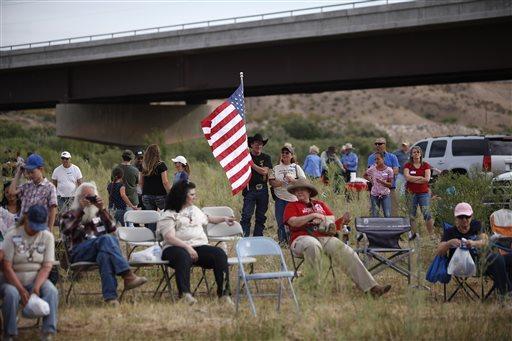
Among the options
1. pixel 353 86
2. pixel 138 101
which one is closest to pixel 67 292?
pixel 353 86

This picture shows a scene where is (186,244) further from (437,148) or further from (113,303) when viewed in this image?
(437,148)

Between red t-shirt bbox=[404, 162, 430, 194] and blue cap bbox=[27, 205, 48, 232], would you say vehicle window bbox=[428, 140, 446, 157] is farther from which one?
blue cap bbox=[27, 205, 48, 232]

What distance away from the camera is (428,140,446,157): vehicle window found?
25.1 meters

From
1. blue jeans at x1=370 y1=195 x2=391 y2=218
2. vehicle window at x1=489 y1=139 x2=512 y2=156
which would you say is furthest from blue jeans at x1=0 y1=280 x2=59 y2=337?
vehicle window at x1=489 y1=139 x2=512 y2=156

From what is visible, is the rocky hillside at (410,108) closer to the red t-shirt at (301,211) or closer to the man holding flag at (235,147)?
the man holding flag at (235,147)

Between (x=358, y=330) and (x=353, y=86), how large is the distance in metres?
23.9

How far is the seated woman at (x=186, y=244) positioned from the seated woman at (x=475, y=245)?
101 inches

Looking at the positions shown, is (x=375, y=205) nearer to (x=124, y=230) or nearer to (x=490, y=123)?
(x=124, y=230)

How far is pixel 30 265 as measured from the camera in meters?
9.57

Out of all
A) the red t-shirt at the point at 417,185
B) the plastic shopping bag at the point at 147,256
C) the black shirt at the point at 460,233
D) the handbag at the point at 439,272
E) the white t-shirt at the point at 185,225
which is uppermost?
the red t-shirt at the point at 417,185

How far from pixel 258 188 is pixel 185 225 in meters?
4.24

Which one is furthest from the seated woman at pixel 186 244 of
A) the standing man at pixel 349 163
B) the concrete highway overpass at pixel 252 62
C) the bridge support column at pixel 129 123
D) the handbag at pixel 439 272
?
the bridge support column at pixel 129 123

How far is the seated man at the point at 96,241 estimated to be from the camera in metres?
10.9

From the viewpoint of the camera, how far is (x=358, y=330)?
931 centimetres
